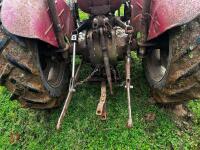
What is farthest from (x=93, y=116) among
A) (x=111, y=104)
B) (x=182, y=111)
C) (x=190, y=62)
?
(x=190, y=62)

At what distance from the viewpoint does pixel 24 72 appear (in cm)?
281

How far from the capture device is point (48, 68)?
3520 mm

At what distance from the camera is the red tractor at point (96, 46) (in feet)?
8.50

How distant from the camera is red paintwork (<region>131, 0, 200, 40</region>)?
2441 millimetres

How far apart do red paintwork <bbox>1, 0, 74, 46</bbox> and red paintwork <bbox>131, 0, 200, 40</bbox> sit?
0.86 meters

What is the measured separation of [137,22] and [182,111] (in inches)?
38.7

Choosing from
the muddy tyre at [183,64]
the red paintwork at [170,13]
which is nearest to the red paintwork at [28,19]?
the red paintwork at [170,13]

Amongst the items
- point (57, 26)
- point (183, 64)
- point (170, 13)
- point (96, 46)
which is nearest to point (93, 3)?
point (96, 46)

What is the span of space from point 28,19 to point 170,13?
1.08m

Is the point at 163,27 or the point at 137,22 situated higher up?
the point at 137,22

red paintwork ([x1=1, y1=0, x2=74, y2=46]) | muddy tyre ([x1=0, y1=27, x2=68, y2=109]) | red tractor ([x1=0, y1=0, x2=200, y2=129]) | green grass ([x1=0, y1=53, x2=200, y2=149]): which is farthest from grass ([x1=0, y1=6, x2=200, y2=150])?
red paintwork ([x1=1, y1=0, x2=74, y2=46])

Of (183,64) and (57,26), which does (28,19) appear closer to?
(57,26)

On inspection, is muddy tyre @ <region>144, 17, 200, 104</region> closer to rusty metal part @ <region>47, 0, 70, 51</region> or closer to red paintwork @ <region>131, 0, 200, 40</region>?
red paintwork @ <region>131, 0, 200, 40</region>

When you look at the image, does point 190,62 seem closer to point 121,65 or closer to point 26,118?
point 121,65
